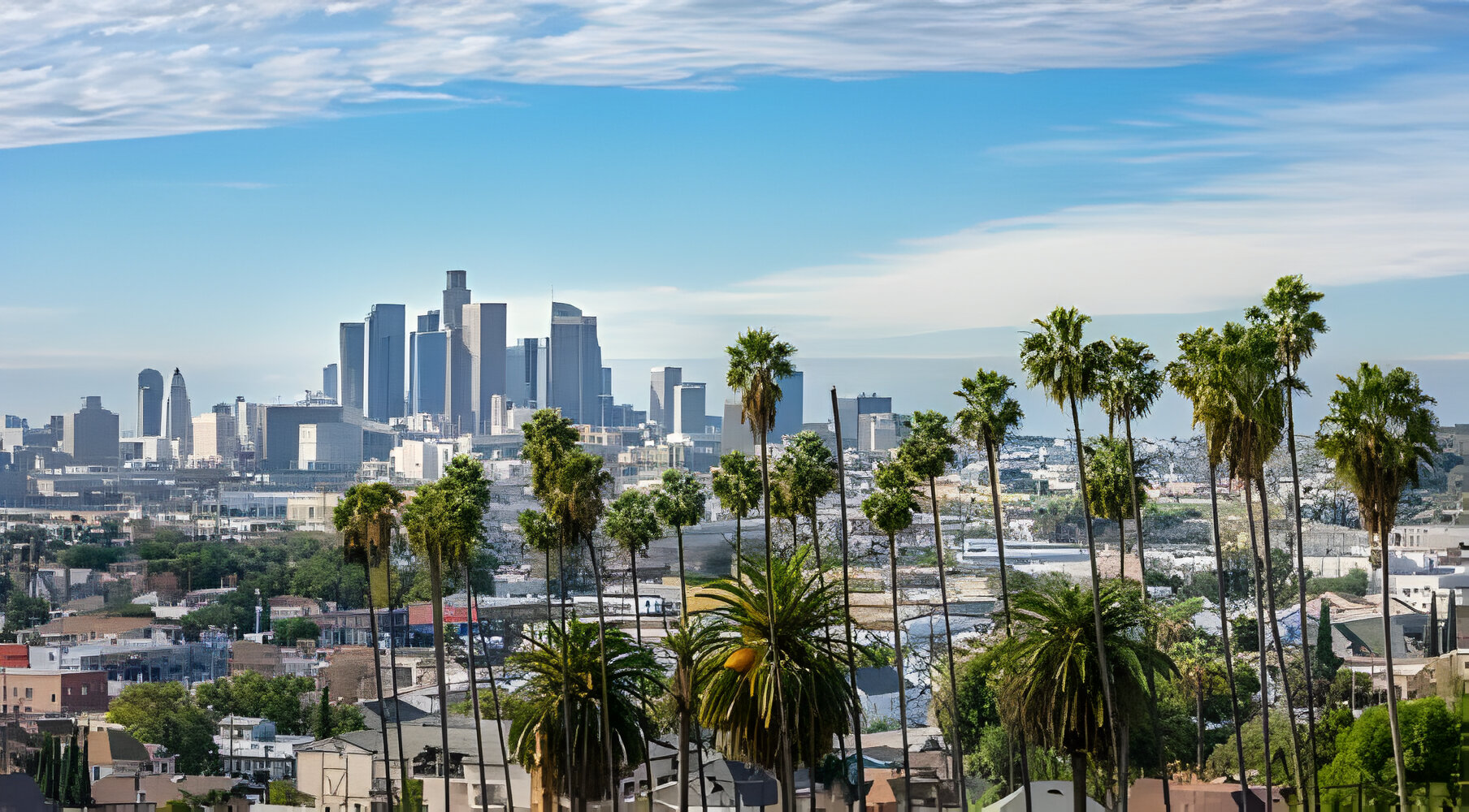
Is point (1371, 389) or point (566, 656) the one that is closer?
point (1371, 389)

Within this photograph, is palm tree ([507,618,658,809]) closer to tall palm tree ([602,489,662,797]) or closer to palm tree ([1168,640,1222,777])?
tall palm tree ([602,489,662,797])

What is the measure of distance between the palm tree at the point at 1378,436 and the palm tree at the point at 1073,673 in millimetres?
5602

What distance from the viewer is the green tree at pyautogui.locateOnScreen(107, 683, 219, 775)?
269 feet

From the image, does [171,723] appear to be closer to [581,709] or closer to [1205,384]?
[581,709]

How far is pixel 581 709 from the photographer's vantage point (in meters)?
29.7

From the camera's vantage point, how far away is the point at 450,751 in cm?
5366

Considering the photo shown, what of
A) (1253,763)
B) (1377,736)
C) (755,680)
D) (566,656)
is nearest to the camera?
(755,680)

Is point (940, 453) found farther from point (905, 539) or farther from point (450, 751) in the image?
point (905, 539)

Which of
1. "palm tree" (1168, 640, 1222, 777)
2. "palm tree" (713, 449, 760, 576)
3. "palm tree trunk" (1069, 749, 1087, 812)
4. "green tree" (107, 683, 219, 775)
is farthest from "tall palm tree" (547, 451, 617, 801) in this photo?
"green tree" (107, 683, 219, 775)

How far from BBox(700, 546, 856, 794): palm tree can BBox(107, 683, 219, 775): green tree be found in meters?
62.2

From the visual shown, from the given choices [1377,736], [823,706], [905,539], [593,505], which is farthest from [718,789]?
[905,539]

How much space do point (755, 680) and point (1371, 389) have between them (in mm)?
13136

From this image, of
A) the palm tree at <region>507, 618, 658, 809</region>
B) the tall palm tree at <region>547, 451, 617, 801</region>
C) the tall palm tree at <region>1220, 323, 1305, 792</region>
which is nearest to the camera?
the tall palm tree at <region>1220, 323, 1305, 792</region>

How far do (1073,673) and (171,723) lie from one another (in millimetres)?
74527
